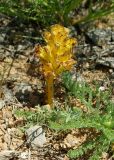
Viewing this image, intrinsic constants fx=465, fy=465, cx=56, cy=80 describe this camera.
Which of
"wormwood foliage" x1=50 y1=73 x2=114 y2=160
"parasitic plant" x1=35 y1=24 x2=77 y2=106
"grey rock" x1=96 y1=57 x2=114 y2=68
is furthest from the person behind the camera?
"grey rock" x1=96 y1=57 x2=114 y2=68

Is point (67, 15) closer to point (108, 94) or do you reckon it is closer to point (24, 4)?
point (24, 4)

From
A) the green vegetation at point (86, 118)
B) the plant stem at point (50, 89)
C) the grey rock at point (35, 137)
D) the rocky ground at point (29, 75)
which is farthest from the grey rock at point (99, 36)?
the grey rock at point (35, 137)

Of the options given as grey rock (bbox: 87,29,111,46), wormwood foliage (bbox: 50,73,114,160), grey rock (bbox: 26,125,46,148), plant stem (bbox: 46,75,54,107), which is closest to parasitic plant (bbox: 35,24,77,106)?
plant stem (bbox: 46,75,54,107)

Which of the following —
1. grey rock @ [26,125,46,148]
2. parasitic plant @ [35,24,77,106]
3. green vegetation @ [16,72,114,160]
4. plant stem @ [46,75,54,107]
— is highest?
parasitic plant @ [35,24,77,106]

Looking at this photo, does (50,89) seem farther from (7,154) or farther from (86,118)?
(7,154)

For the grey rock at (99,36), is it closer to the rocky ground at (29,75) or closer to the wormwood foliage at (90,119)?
the rocky ground at (29,75)

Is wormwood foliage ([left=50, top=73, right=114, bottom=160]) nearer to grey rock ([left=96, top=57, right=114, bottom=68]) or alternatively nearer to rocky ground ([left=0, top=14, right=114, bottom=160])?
rocky ground ([left=0, top=14, right=114, bottom=160])
